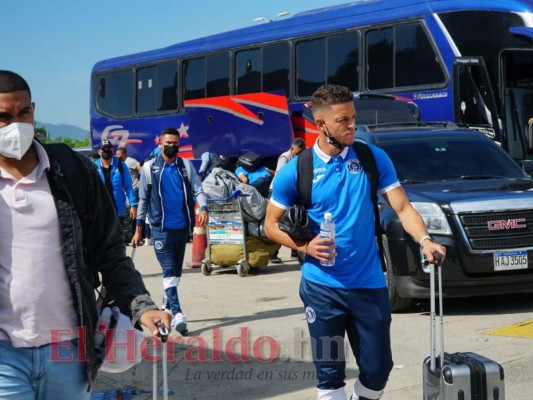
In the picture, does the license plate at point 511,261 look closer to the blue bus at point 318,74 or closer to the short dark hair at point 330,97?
the blue bus at point 318,74

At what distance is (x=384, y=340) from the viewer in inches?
208

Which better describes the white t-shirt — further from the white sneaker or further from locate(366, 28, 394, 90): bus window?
locate(366, 28, 394, 90): bus window

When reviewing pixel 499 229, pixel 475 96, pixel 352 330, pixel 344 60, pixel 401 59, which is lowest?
pixel 352 330

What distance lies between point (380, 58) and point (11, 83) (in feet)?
52.4

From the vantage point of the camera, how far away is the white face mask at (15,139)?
356 centimetres

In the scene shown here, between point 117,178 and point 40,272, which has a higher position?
point 117,178

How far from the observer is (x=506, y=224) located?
989cm

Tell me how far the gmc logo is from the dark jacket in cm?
654

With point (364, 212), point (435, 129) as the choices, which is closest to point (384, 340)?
point (364, 212)

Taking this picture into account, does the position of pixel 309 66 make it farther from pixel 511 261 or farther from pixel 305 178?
pixel 305 178

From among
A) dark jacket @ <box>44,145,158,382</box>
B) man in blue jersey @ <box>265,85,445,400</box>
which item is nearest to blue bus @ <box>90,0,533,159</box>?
man in blue jersey @ <box>265,85,445,400</box>

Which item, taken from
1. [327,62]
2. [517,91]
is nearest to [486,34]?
[517,91]

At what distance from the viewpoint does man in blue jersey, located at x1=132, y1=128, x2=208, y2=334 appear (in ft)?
31.6

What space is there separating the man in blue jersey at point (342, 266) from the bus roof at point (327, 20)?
12.6 meters
